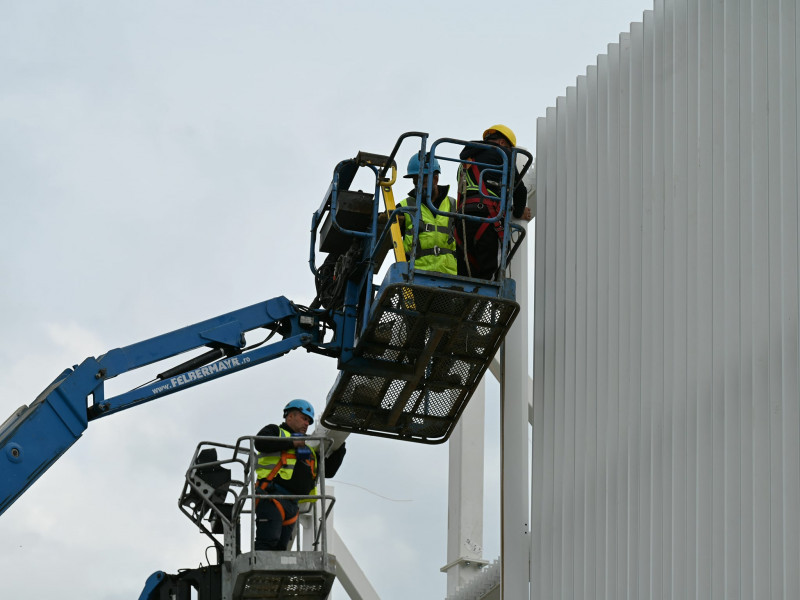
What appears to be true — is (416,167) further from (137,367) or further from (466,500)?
(466,500)

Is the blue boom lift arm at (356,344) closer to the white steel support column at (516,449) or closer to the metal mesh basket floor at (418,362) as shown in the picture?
the metal mesh basket floor at (418,362)

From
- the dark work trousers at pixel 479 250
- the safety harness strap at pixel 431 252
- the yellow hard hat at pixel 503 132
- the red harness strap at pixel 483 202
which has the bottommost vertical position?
the safety harness strap at pixel 431 252

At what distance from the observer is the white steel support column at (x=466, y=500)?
1925cm

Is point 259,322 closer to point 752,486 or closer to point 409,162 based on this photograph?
point 409,162

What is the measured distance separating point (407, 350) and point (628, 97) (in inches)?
146

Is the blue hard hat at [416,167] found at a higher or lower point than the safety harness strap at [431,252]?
higher

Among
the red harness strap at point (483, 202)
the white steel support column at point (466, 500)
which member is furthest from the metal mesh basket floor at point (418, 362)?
the white steel support column at point (466, 500)

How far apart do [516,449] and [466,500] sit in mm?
4931

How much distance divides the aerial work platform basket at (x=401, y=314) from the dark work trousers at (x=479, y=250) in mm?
188

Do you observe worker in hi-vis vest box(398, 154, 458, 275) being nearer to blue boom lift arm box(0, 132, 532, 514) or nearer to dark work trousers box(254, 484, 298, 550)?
blue boom lift arm box(0, 132, 532, 514)

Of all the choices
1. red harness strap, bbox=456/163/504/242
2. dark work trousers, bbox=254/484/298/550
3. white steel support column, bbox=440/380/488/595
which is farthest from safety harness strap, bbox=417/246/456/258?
white steel support column, bbox=440/380/488/595

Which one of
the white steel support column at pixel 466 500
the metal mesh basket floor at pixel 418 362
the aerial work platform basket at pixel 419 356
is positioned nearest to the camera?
the aerial work platform basket at pixel 419 356

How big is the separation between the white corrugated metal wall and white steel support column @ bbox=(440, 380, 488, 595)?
5.40 metres

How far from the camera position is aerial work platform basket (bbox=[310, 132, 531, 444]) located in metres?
13.0
